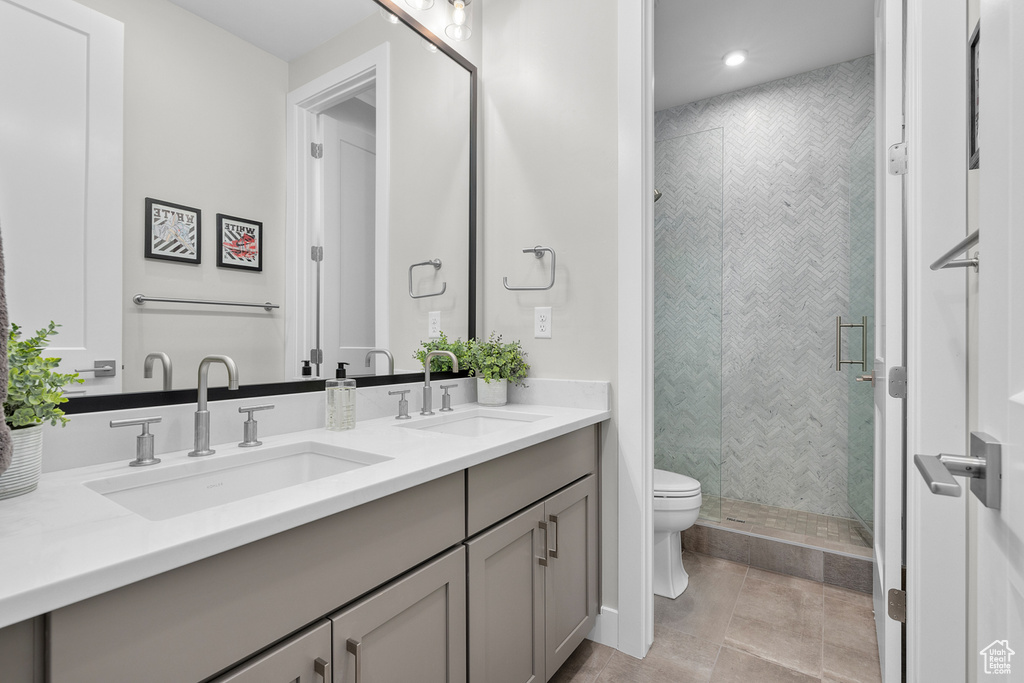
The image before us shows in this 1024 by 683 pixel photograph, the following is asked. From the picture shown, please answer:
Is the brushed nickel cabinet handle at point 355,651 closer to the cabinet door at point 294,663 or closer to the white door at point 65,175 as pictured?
the cabinet door at point 294,663

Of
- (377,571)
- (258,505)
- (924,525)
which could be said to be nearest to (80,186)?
(258,505)

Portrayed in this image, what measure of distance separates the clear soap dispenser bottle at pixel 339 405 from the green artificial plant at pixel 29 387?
0.61m

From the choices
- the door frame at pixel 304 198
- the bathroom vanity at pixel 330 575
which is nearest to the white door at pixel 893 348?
the bathroom vanity at pixel 330 575

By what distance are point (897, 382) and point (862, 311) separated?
100cm

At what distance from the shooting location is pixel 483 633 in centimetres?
116

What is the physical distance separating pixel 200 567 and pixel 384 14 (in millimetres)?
1753

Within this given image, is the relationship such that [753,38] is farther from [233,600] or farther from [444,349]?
[233,600]

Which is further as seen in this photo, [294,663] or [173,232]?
[173,232]

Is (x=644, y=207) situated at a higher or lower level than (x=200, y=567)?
higher

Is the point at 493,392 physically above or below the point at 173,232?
below

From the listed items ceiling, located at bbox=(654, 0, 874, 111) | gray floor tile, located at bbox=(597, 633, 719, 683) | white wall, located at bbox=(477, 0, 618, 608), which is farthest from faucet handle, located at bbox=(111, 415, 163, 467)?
ceiling, located at bbox=(654, 0, 874, 111)

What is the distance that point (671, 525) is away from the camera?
2072 mm

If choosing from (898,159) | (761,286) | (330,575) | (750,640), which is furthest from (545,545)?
(761,286)

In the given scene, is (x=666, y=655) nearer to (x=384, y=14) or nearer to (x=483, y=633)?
(x=483, y=633)
